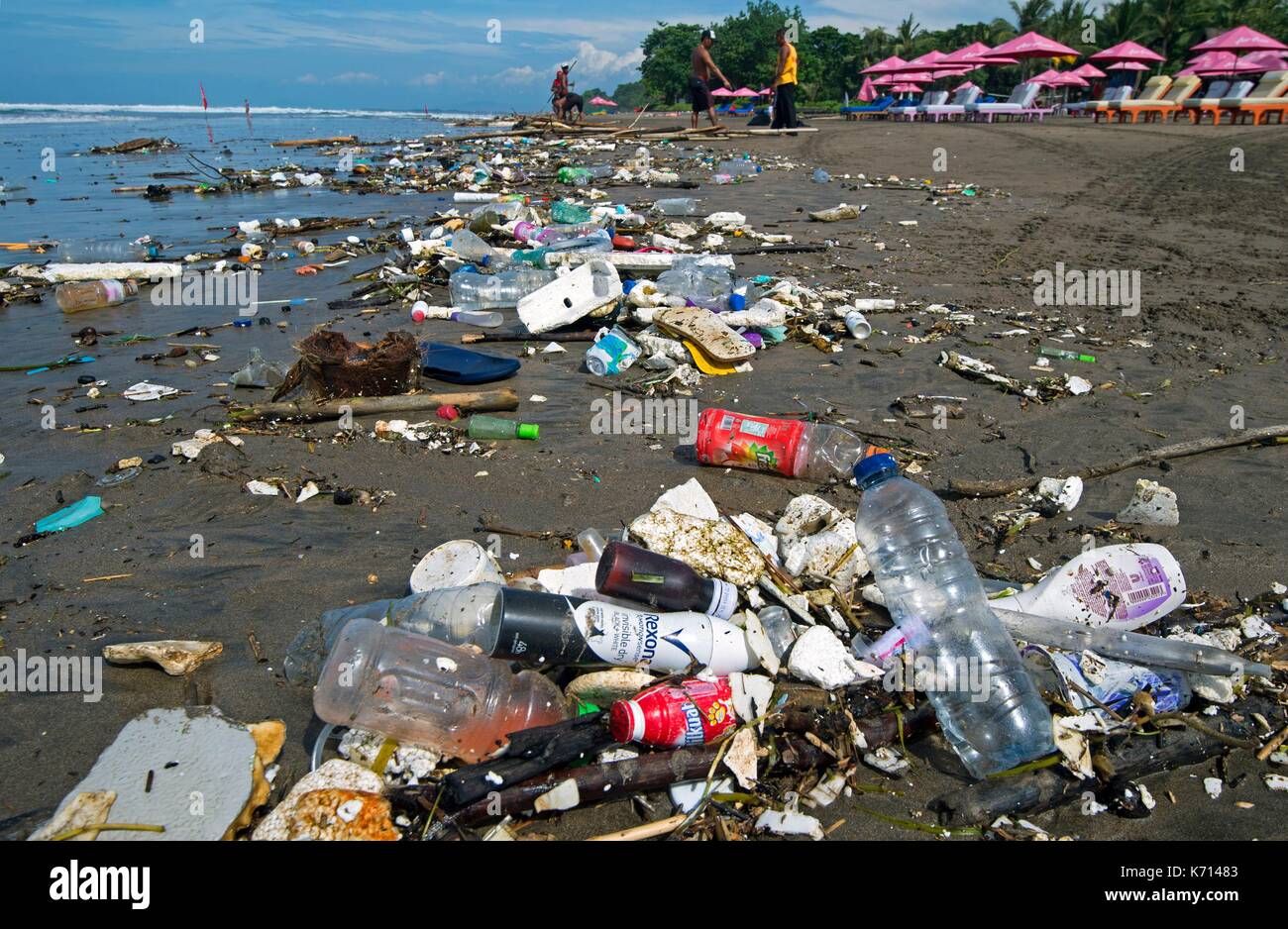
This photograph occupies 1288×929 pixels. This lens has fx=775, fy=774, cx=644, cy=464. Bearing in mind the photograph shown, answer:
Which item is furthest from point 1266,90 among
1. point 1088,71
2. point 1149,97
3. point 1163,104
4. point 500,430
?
point 500,430

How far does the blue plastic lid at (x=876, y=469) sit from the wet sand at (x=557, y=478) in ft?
2.33

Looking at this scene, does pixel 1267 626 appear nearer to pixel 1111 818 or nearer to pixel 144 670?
pixel 1111 818

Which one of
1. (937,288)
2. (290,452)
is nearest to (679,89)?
(937,288)

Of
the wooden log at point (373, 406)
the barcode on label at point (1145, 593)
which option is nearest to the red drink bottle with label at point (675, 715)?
the barcode on label at point (1145, 593)

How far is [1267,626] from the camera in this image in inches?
92.4

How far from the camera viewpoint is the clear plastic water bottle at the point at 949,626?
6.61 feet

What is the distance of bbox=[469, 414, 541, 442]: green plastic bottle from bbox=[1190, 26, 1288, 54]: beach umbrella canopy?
94.4 feet

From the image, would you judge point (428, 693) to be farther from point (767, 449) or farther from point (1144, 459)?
point (1144, 459)

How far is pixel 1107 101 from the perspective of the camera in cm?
2312

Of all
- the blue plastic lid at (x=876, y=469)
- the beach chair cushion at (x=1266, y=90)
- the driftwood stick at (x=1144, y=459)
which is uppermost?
the beach chair cushion at (x=1266, y=90)

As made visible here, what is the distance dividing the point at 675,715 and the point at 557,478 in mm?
1731

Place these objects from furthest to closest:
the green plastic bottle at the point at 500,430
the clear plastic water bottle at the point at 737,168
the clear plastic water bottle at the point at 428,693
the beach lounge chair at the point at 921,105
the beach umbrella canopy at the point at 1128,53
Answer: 1. the beach umbrella canopy at the point at 1128,53
2. the beach lounge chair at the point at 921,105
3. the clear plastic water bottle at the point at 737,168
4. the green plastic bottle at the point at 500,430
5. the clear plastic water bottle at the point at 428,693

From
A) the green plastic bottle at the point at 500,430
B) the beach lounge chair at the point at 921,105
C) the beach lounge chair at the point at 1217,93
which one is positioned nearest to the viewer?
the green plastic bottle at the point at 500,430

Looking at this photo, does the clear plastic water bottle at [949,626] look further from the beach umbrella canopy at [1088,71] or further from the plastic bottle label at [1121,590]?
the beach umbrella canopy at [1088,71]
